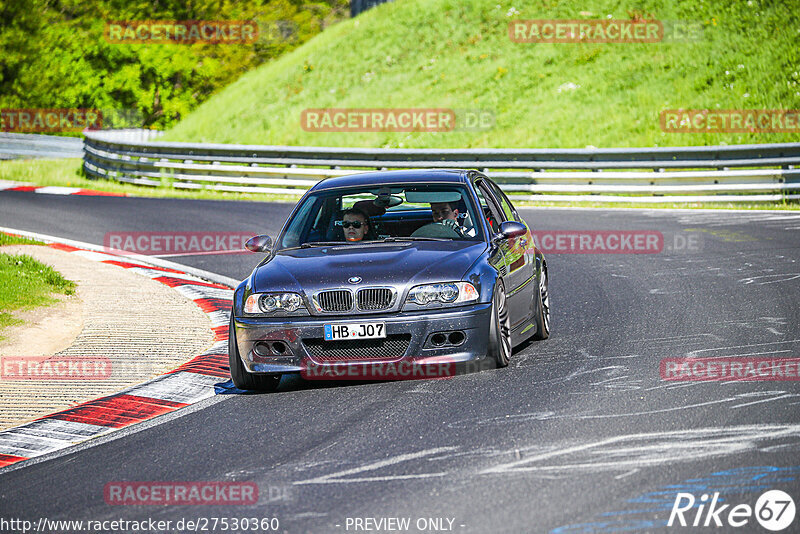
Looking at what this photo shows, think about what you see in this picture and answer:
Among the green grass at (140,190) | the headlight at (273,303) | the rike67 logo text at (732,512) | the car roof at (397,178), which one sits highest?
the car roof at (397,178)

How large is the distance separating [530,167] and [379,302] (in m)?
17.3

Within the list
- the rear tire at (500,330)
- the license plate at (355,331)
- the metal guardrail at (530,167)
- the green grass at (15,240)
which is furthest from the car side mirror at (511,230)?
the metal guardrail at (530,167)

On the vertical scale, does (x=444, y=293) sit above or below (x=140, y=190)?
above

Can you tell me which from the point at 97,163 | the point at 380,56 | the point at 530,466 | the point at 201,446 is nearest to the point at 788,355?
the point at 530,466

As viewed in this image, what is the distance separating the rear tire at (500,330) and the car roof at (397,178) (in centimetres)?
138

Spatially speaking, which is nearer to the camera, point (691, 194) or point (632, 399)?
point (632, 399)

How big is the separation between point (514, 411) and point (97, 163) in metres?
27.2

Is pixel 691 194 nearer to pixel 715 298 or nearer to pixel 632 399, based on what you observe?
pixel 715 298

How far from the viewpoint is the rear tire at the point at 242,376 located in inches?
309

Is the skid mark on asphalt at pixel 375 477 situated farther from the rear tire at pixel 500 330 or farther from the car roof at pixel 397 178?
the car roof at pixel 397 178

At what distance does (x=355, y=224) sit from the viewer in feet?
29.0

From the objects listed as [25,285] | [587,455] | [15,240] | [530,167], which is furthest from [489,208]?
[530,167]

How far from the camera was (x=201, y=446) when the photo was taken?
643 centimetres

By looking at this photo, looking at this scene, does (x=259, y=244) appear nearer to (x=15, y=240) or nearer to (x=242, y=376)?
(x=242, y=376)
